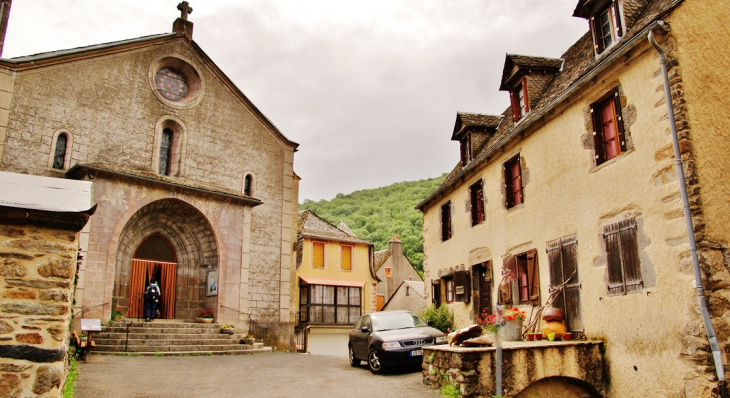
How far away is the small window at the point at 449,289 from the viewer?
16.4 m

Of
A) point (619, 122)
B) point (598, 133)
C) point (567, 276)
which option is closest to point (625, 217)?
point (619, 122)

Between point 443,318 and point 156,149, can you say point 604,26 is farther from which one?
point 156,149

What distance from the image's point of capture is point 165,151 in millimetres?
18500

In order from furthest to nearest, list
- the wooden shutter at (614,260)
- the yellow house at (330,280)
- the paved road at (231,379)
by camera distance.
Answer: the yellow house at (330,280) → the wooden shutter at (614,260) → the paved road at (231,379)

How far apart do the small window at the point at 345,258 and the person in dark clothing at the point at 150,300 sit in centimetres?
1553

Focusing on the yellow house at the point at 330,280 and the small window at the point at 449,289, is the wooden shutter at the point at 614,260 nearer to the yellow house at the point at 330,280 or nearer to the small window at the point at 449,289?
the small window at the point at 449,289

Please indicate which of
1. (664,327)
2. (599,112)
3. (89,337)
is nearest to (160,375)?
(89,337)

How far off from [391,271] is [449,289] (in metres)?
20.0

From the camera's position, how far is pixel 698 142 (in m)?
8.34

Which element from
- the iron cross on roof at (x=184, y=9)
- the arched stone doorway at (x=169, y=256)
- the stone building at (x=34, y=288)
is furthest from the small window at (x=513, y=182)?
the iron cross on roof at (x=184, y=9)

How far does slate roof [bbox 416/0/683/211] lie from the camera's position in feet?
31.0

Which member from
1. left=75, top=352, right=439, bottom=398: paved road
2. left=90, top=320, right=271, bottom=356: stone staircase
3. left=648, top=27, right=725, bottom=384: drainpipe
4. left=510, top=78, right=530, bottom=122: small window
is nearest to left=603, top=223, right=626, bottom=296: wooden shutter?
left=648, top=27, right=725, bottom=384: drainpipe

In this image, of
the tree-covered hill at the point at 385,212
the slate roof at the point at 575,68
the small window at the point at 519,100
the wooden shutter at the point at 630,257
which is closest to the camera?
the wooden shutter at the point at 630,257

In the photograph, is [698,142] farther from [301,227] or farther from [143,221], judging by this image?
[301,227]
